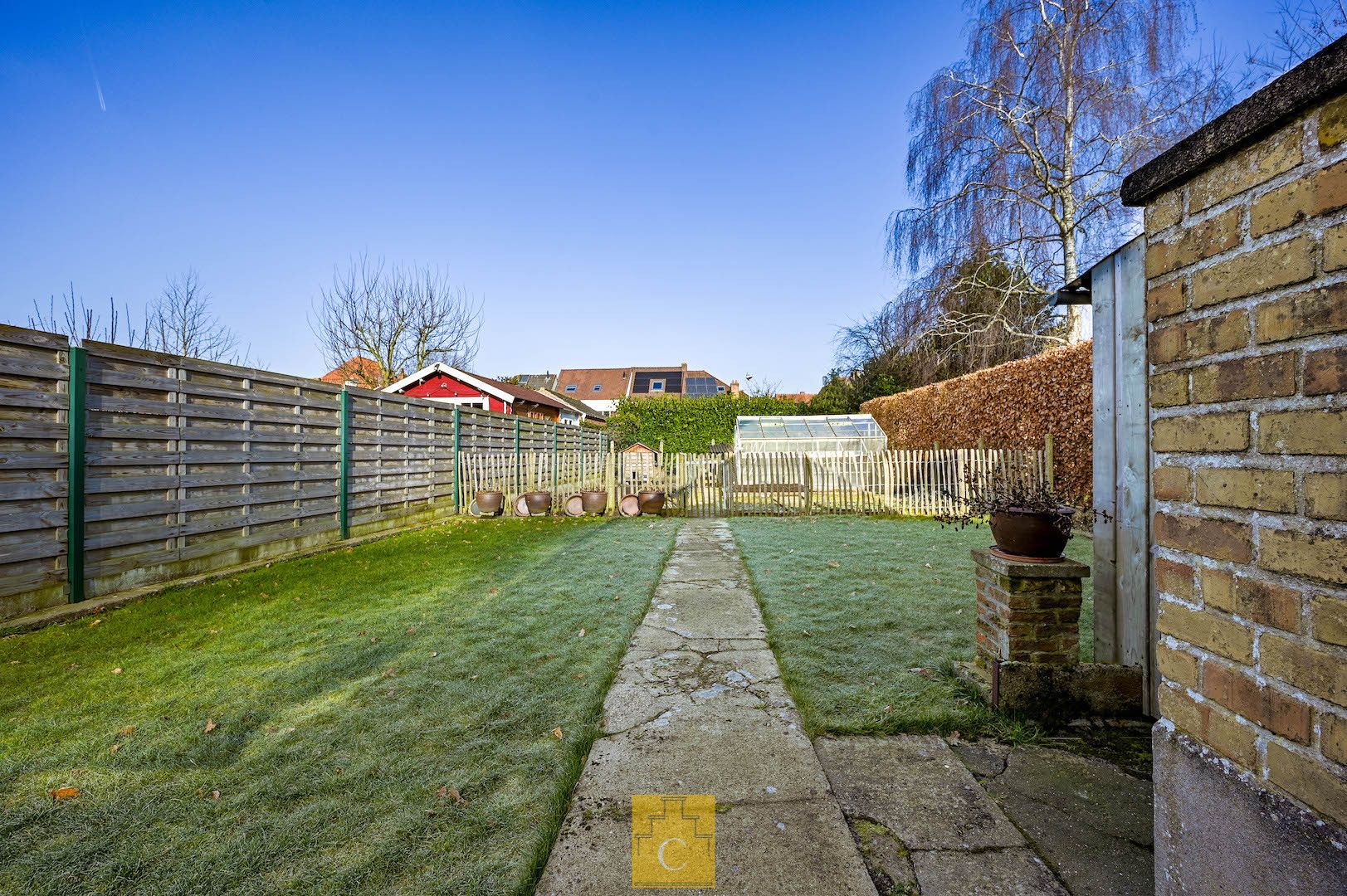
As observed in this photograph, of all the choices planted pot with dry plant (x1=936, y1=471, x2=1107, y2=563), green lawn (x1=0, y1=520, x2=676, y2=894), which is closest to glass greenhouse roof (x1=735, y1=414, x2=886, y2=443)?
green lawn (x1=0, y1=520, x2=676, y2=894)

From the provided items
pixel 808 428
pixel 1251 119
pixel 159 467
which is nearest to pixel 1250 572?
pixel 1251 119

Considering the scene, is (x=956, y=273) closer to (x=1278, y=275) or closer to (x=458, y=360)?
(x=1278, y=275)

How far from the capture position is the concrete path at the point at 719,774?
5.42ft

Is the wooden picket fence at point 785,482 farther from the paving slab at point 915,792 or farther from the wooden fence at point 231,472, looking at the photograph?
the paving slab at point 915,792

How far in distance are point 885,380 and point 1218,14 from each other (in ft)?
49.0

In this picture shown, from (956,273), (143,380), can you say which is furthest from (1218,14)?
(143,380)

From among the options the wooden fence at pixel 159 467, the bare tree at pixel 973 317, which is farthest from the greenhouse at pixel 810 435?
the wooden fence at pixel 159 467

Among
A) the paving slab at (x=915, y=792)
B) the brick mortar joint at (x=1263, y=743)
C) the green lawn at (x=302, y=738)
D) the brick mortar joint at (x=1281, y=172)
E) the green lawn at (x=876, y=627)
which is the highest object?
the brick mortar joint at (x=1281, y=172)

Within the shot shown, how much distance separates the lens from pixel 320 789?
209 cm

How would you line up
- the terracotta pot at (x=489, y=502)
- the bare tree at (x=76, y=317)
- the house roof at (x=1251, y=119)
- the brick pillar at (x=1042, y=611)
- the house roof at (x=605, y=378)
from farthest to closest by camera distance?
1. the house roof at (x=605, y=378)
2. the bare tree at (x=76, y=317)
3. the terracotta pot at (x=489, y=502)
4. the brick pillar at (x=1042, y=611)
5. the house roof at (x=1251, y=119)

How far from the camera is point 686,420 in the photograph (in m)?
24.9

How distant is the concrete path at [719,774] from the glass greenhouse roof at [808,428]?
40.4 feet

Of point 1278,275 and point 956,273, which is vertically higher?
point 956,273

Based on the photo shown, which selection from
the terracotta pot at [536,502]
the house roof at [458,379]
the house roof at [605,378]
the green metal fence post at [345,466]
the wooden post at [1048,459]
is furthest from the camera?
the house roof at [605,378]
